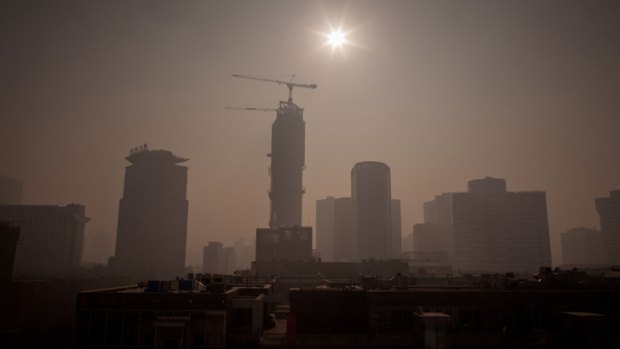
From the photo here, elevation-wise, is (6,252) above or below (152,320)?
above

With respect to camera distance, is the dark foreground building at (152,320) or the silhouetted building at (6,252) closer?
the dark foreground building at (152,320)

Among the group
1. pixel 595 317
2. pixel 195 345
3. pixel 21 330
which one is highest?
pixel 595 317

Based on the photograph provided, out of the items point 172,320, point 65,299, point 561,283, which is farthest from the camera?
point 65,299

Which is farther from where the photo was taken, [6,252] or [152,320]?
[6,252]

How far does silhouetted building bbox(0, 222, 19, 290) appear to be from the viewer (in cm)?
10662

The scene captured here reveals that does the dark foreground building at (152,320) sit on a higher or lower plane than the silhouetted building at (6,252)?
lower

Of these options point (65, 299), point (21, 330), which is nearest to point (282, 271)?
point (65, 299)

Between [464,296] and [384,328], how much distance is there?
1021cm

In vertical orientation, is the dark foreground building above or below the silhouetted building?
below

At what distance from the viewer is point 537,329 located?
54062 mm

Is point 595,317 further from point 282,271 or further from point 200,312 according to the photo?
point 282,271

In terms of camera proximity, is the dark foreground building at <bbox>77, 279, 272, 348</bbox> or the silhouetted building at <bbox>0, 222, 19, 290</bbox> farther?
the silhouetted building at <bbox>0, 222, 19, 290</bbox>

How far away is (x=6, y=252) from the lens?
10738 centimetres

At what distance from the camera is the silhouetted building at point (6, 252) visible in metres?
107
